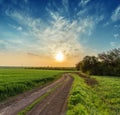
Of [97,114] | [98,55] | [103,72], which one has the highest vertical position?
[98,55]

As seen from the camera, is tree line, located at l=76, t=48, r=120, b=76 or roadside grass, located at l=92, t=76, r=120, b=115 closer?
roadside grass, located at l=92, t=76, r=120, b=115

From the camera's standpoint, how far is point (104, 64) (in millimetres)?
105125

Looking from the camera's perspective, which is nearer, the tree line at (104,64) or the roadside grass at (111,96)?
the roadside grass at (111,96)

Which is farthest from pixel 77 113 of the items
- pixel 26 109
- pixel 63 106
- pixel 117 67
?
pixel 117 67

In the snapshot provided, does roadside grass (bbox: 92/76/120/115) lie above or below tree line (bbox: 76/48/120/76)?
below

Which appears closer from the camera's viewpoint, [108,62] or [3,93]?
[3,93]

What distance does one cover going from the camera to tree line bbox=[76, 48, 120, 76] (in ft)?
334

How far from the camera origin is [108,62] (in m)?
106

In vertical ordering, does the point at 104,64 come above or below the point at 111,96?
above

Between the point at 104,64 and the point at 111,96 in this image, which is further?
the point at 104,64

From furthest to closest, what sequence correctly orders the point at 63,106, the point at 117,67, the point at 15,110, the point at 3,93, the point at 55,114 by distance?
the point at 117,67, the point at 3,93, the point at 63,106, the point at 15,110, the point at 55,114

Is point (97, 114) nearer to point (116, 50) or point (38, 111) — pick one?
point (38, 111)

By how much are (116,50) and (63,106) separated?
328 ft

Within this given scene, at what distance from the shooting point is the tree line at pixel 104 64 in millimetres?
101875
